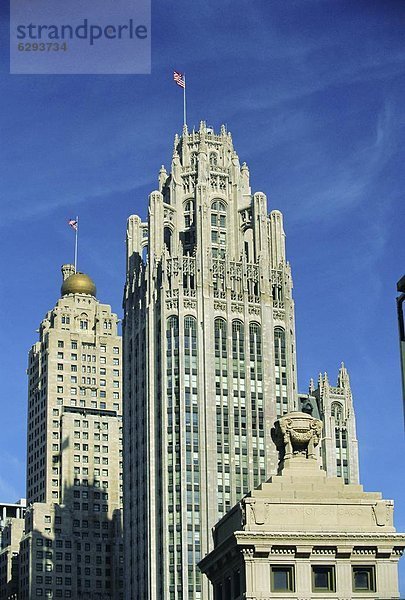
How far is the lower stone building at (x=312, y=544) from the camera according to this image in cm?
6775

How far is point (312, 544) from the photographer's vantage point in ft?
224

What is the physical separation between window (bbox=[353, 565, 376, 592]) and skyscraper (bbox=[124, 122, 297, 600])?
8723cm

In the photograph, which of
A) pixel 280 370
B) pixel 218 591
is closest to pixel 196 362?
pixel 280 370

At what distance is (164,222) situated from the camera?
17625cm

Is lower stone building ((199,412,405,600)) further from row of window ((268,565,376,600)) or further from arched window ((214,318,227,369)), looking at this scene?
arched window ((214,318,227,369))

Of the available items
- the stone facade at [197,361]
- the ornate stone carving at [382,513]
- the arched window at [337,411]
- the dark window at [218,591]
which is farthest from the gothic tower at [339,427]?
the ornate stone carving at [382,513]

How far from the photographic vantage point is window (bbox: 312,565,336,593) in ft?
224

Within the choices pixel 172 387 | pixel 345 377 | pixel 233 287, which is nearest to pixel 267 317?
pixel 233 287

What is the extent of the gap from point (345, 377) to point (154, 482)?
4739cm

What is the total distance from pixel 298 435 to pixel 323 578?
8.10 m

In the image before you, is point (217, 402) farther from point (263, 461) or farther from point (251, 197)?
point (251, 197)

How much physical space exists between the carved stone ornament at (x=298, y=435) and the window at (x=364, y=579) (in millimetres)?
6978

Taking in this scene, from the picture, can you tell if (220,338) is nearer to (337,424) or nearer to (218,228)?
(218,228)

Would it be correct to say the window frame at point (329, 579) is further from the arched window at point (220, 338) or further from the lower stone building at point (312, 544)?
the arched window at point (220, 338)
